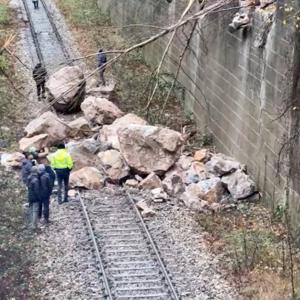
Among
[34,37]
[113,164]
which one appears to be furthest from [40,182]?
[34,37]

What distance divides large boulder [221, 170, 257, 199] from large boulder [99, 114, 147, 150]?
3.55 metres

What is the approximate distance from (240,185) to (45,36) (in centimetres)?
1790

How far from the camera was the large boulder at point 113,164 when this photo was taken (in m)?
18.0

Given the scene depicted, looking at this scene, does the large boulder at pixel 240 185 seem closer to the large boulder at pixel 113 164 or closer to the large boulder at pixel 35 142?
the large boulder at pixel 113 164

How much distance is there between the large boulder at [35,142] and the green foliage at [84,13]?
15279 millimetres

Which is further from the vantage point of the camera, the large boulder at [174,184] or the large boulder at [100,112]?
the large boulder at [100,112]

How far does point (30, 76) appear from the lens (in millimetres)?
27406

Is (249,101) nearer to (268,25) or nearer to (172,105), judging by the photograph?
(268,25)

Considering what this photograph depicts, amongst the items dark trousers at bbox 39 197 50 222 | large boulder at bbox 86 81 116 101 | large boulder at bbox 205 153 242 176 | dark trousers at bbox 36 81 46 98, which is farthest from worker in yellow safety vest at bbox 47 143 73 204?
dark trousers at bbox 36 81 46 98

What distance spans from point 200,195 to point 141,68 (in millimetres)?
12673

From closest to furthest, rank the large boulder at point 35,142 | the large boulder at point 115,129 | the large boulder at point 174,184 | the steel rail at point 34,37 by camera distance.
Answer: the large boulder at point 174,184 → the large boulder at point 115,129 → the large boulder at point 35,142 → the steel rail at point 34,37

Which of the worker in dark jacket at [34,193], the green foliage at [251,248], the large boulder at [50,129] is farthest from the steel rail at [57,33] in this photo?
the green foliage at [251,248]

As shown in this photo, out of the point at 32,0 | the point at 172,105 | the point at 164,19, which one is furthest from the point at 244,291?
the point at 32,0

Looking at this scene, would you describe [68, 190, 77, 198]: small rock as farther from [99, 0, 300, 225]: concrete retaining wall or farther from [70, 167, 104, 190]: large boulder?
[99, 0, 300, 225]: concrete retaining wall
